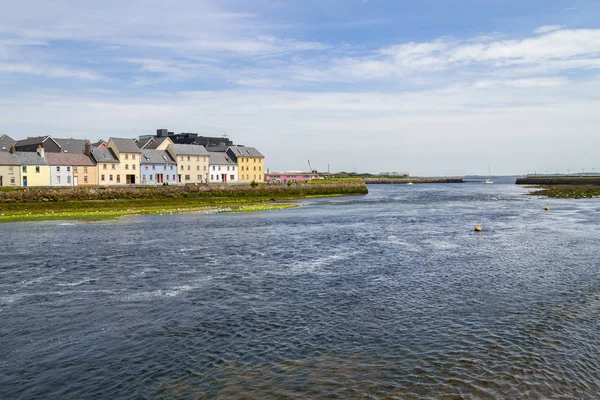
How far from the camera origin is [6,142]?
116 metres

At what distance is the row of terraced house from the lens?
9931 centimetres

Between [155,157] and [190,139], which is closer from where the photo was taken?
[155,157]

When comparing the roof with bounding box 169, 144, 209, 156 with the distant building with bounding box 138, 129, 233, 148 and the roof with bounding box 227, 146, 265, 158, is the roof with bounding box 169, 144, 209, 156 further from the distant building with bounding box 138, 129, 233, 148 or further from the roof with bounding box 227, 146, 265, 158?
the distant building with bounding box 138, 129, 233, 148

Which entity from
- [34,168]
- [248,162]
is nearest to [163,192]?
[34,168]

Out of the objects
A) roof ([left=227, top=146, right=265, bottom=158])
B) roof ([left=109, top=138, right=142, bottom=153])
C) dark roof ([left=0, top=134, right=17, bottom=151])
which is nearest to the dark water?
roof ([left=109, top=138, right=142, bottom=153])

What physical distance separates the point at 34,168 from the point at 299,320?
9728 cm

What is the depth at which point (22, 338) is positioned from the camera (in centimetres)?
1806

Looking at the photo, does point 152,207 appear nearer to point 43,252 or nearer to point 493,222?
point 43,252

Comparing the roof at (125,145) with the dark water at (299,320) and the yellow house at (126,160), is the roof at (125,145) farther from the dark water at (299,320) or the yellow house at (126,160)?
the dark water at (299,320)

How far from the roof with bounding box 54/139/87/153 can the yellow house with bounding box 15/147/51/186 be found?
11.3 metres

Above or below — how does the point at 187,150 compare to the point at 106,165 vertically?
above

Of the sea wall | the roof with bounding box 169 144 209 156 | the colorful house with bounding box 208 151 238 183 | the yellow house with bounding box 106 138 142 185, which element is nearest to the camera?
the sea wall

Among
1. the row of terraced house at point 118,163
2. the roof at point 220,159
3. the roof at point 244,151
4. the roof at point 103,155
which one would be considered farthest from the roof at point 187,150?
the roof at point 103,155

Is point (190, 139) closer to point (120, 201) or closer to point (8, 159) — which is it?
point (8, 159)
